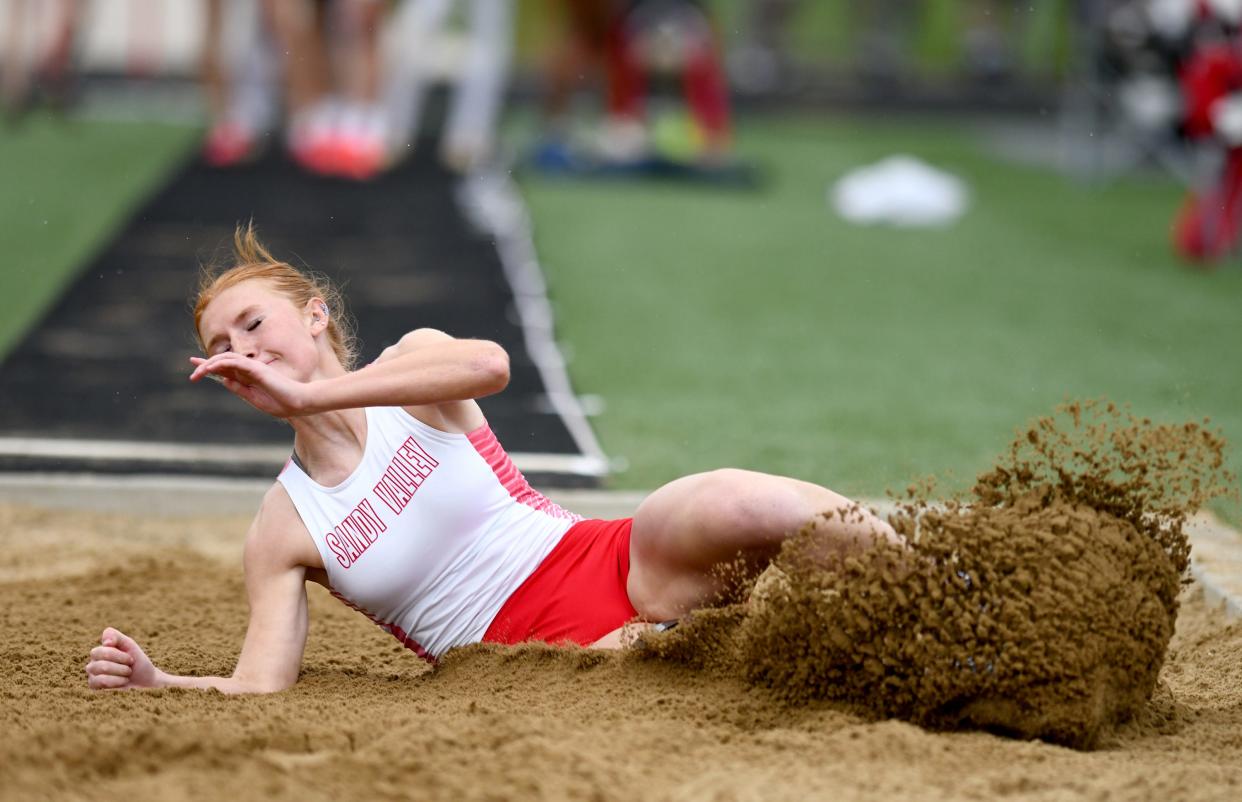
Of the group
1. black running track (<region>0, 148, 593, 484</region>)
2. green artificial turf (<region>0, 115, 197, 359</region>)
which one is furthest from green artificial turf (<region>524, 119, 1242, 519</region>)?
green artificial turf (<region>0, 115, 197, 359</region>)

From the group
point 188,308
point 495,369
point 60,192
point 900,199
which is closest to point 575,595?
point 495,369

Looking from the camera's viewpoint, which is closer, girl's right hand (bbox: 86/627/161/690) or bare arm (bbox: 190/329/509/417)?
bare arm (bbox: 190/329/509/417)

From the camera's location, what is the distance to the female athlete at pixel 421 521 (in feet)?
10.4

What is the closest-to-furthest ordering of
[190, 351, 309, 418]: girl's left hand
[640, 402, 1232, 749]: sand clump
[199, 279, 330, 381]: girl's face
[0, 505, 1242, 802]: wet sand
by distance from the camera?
[0, 505, 1242, 802]: wet sand
[640, 402, 1232, 749]: sand clump
[190, 351, 309, 418]: girl's left hand
[199, 279, 330, 381]: girl's face

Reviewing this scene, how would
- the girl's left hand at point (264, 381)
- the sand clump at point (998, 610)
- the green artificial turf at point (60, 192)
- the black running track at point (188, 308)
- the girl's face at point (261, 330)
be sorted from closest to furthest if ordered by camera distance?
1. the sand clump at point (998, 610)
2. the girl's left hand at point (264, 381)
3. the girl's face at point (261, 330)
4. the black running track at point (188, 308)
5. the green artificial turf at point (60, 192)

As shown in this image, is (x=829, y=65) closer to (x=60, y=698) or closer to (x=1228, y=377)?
(x=1228, y=377)

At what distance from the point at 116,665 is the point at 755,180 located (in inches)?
425

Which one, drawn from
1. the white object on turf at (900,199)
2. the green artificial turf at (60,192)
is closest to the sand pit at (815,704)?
the green artificial turf at (60,192)

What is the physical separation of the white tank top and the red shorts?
0.10 feet

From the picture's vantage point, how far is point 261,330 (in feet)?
11.1

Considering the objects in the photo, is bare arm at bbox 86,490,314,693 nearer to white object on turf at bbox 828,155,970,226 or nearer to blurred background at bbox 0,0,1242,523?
blurred background at bbox 0,0,1242,523

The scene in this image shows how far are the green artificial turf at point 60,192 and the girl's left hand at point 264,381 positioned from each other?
13.8 feet

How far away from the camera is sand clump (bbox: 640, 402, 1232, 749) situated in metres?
3.00

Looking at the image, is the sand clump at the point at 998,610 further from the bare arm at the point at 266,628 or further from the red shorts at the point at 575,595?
the bare arm at the point at 266,628
